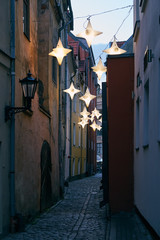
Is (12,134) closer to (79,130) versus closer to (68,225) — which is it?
(68,225)

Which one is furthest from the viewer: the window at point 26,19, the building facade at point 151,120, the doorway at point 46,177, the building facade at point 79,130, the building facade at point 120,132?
the building facade at point 79,130

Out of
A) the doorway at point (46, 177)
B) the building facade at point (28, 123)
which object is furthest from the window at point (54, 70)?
the doorway at point (46, 177)

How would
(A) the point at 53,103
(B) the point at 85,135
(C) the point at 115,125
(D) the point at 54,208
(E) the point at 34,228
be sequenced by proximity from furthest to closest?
(B) the point at 85,135
(A) the point at 53,103
(D) the point at 54,208
(C) the point at 115,125
(E) the point at 34,228

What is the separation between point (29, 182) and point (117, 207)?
283cm

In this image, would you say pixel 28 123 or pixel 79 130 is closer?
pixel 28 123

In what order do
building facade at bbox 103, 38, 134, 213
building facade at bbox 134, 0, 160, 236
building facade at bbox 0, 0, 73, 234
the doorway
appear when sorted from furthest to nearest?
the doorway, building facade at bbox 103, 38, 134, 213, building facade at bbox 0, 0, 73, 234, building facade at bbox 134, 0, 160, 236

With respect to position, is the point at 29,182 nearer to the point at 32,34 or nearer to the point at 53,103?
the point at 32,34

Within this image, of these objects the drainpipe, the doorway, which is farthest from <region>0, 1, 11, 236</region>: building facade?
the doorway

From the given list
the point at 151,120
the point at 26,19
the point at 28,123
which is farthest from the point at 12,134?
the point at 26,19

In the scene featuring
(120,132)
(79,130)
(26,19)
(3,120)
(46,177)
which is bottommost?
(46,177)

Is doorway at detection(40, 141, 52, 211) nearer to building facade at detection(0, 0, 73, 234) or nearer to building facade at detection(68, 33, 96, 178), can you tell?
building facade at detection(0, 0, 73, 234)

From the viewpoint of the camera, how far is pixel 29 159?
10.5 m

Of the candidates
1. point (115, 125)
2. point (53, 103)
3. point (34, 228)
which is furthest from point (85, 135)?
point (34, 228)

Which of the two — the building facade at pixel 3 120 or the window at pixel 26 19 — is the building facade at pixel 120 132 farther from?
the building facade at pixel 3 120
